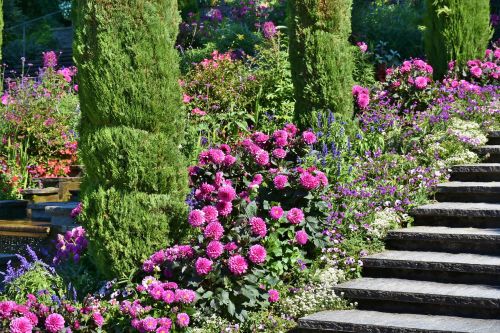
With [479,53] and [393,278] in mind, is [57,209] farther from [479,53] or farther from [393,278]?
[479,53]

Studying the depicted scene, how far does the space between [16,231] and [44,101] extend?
2.62m

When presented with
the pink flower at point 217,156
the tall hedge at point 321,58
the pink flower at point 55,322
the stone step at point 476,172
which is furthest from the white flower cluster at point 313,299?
the tall hedge at point 321,58

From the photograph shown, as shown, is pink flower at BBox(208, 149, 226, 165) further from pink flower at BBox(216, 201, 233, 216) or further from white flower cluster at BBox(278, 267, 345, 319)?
white flower cluster at BBox(278, 267, 345, 319)

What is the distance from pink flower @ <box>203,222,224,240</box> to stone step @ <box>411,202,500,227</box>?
2020 mm

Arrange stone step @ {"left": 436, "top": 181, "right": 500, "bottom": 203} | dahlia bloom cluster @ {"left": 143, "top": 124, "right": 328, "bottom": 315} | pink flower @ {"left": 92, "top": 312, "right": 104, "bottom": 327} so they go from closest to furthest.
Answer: pink flower @ {"left": 92, "top": 312, "right": 104, "bottom": 327} < dahlia bloom cluster @ {"left": 143, "top": 124, "right": 328, "bottom": 315} < stone step @ {"left": 436, "top": 181, "right": 500, "bottom": 203}

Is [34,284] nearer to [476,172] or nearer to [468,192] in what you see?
[468,192]

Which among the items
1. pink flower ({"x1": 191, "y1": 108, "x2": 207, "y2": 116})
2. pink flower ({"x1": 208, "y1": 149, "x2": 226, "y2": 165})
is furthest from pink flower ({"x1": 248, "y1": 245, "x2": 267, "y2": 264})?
pink flower ({"x1": 191, "y1": 108, "x2": 207, "y2": 116})

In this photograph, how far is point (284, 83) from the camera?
9625 millimetres

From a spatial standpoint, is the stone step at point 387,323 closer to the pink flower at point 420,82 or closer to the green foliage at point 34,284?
the green foliage at point 34,284

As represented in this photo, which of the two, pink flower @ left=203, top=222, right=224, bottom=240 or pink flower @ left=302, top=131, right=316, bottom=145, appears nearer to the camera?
pink flower @ left=203, top=222, right=224, bottom=240

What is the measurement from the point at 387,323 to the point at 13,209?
517 cm

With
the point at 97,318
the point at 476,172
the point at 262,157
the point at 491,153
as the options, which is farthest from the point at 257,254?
the point at 491,153

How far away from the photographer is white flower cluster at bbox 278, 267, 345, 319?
6074mm

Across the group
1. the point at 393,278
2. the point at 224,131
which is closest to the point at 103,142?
the point at 393,278
